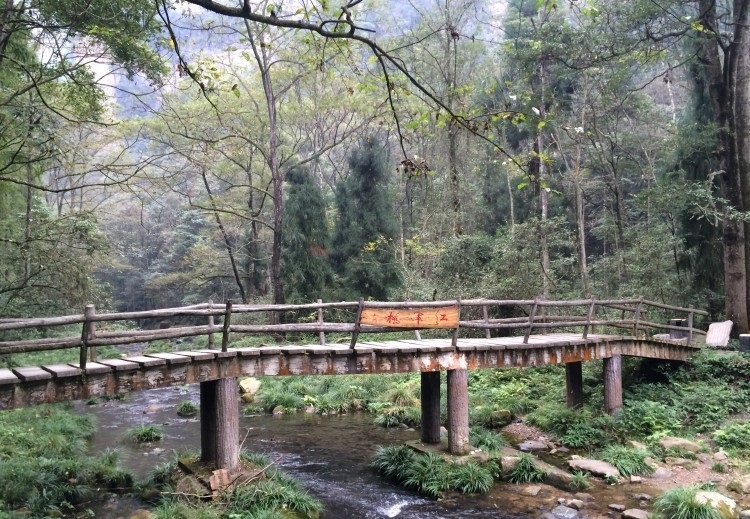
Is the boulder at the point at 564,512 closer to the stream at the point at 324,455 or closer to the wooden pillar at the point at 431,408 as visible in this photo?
the stream at the point at 324,455

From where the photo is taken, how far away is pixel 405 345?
375 inches

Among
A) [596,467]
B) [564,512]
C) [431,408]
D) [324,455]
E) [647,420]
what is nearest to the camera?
[564,512]

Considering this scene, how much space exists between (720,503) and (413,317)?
4894 mm

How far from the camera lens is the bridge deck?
646 cm

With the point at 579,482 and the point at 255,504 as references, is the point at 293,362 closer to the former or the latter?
the point at 255,504

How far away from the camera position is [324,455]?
10844 mm

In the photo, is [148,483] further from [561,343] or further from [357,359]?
[561,343]

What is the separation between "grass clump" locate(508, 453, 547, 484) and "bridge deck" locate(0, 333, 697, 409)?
1756 millimetres

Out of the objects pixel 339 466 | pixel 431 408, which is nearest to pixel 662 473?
pixel 431 408

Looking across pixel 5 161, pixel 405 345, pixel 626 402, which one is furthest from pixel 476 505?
pixel 5 161

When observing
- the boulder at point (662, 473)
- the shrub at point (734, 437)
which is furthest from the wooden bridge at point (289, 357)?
the boulder at point (662, 473)

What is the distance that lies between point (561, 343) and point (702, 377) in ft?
13.4

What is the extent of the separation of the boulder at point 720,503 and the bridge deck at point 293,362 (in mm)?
3709

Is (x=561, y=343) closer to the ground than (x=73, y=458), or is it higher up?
higher up
